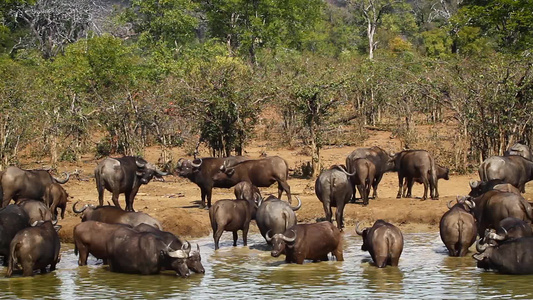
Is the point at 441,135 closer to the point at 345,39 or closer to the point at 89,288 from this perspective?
the point at 89,288

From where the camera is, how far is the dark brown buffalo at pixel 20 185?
19.0 metres

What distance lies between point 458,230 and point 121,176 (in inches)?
333

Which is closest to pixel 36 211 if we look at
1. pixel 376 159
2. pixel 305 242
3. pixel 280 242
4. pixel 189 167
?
pixel 280 242

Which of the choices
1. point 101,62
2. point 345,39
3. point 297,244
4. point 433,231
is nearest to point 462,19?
point 101,62

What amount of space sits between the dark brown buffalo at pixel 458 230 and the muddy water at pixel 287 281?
0.21 meters

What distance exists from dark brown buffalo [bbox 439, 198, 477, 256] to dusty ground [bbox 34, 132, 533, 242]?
12.6 ft

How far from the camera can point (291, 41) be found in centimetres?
5994

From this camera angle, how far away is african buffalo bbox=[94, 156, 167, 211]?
1959cm

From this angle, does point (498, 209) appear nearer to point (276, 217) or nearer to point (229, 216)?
point (276, 217)

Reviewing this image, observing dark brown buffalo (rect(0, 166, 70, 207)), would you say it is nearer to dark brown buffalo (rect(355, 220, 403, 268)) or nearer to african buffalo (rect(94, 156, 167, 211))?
african buffalo (rect(94, 156, 167, 211))

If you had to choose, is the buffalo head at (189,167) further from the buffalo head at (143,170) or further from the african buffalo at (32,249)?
the african buffalo at (32,249)

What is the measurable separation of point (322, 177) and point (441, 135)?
1617cm

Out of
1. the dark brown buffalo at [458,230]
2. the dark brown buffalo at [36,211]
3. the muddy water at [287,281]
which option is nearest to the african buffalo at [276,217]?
the muddy water at [287,281]

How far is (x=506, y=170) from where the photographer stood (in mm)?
20000
